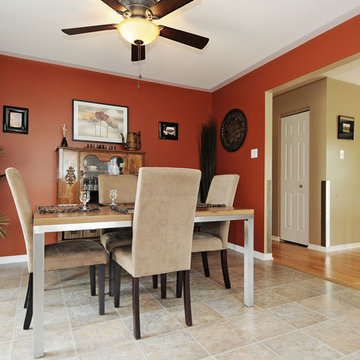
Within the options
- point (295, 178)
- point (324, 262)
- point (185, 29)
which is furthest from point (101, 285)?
point (295, 178)

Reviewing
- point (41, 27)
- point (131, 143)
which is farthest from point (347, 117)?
point (41, 27)

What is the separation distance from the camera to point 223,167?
4.70 m

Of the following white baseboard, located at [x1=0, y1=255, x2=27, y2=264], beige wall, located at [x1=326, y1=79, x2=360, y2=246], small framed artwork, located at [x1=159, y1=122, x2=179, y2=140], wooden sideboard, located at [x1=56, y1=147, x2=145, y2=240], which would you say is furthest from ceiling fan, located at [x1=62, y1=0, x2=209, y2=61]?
beige wall, located at [x1=326, y1=79, x2=360, y2=246]

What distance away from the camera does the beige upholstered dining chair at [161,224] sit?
1727 mm

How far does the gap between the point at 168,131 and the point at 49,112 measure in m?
1.73

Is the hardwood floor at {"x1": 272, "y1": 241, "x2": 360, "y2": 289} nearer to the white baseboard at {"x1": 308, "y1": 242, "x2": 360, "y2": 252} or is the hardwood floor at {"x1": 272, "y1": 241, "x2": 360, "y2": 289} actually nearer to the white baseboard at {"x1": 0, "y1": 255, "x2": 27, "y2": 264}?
the white baseboard at {"x1": 308, "y1": 242, "x2": 360, "y2": 252}

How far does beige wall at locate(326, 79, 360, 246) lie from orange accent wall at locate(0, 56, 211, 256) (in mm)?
2474

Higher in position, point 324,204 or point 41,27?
point 41,27

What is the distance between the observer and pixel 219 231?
2701 mm

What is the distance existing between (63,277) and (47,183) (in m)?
1.37

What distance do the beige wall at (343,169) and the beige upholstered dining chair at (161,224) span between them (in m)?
3.20

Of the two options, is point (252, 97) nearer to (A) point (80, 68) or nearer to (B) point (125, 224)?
(A) point (80, 68)

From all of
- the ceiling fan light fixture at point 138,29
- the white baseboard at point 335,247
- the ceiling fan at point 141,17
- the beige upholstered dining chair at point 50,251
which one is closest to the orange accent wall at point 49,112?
the ceiling fan at point 141,17

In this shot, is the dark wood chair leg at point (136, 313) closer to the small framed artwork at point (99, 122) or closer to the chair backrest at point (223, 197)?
the chair backrest at point (223, 197)
